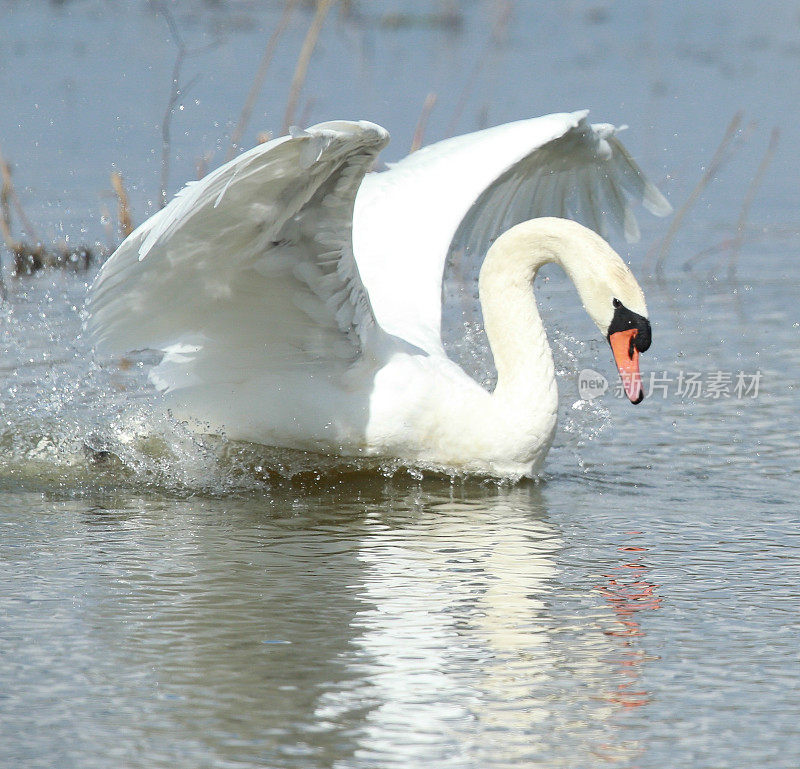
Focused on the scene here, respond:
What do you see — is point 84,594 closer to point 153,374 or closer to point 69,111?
point 153,374

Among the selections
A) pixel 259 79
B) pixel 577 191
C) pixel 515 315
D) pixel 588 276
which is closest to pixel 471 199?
pixel 577 191

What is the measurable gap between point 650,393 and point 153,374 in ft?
7.29

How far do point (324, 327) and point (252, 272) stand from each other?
0.39m

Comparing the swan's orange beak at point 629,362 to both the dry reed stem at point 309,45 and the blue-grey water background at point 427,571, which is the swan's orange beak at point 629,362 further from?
the dry reed stem at point 309,45

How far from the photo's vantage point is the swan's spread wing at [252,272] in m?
4.86

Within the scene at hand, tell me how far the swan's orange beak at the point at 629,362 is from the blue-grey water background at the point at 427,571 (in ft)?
1.24

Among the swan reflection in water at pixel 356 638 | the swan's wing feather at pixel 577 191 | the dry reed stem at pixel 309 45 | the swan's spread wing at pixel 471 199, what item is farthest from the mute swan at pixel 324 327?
the dry reed stem at pixel 309 45

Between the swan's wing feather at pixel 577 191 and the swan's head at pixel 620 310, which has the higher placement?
the swan's wing feather at pixel 577 191

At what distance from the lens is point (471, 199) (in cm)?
717

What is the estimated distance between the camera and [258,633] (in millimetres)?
4090

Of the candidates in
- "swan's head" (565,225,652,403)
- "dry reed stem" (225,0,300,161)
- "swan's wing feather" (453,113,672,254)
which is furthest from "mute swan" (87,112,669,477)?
"dry reed stem" (225,0,300,161)

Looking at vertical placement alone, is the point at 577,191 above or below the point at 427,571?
above

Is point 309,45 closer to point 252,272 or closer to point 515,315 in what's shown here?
point 515,315

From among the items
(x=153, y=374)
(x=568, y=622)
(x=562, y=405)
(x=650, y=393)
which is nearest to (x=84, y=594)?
(x=568, y=622)
